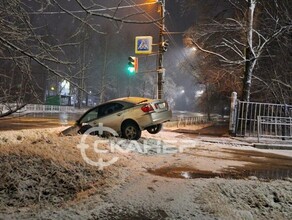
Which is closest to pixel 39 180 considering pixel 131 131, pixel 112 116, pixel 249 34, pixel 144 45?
pixel 131 131

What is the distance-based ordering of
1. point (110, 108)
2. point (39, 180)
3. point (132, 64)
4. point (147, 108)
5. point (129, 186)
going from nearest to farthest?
point (39, 180) < point (129, 186) < point (147, 108) < point (110, 108) < point (132, 64)

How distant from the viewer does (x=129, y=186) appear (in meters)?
5.65

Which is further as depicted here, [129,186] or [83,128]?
[83,128]

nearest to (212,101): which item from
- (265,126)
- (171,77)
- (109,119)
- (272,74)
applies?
(272,74)

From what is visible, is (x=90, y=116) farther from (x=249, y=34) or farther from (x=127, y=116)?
(x=249, y=34)

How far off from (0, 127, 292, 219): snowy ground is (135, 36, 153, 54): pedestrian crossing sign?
8838 mm

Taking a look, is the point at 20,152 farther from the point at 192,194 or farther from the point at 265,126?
the point at 265,126

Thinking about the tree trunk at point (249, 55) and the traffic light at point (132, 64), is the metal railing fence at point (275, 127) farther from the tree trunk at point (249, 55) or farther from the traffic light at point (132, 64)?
the traffic light at point (132, 64)

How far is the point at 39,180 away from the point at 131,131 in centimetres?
576

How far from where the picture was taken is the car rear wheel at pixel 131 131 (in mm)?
11039

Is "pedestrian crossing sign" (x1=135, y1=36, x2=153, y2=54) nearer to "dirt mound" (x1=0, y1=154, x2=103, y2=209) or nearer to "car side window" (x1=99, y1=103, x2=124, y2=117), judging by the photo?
"car side window" (x1=99, y1=103, x2=124, y2=117)

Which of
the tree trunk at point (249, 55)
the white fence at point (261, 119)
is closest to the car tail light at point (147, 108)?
the white fence at point (261, 119)

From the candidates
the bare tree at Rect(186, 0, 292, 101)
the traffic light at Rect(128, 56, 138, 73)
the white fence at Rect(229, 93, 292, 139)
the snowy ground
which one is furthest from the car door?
the bare tree at Rect(186, 0, 292, 101)

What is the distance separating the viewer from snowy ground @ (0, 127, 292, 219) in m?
A: 4.62
